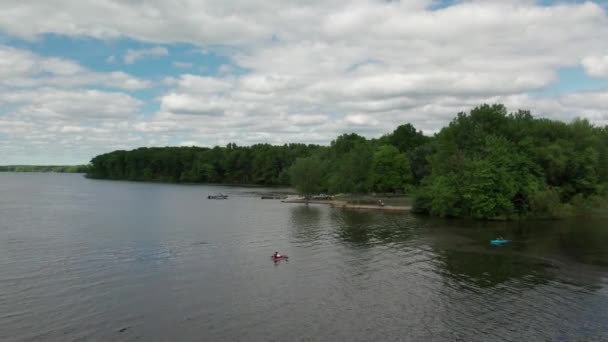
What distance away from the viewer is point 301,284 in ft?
128

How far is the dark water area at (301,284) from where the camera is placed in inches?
1144

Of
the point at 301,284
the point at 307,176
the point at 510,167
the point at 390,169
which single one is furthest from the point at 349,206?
the point at 301,284

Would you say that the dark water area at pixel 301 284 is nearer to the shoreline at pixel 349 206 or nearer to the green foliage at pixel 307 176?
the shoreline at pixel 349 206

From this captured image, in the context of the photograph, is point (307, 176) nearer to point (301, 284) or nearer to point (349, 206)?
point (349, 206)

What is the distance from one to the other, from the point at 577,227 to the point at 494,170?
1608 cm

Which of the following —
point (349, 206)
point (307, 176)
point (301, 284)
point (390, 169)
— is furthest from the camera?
point (390, 169)

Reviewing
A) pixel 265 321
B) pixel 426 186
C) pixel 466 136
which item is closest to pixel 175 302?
pixel 265 321

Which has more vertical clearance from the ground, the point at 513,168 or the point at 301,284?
the point at 513,168

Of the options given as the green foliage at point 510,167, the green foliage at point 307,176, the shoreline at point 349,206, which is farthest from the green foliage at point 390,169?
the green foliage at point 510,167

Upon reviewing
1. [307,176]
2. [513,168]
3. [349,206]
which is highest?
[513,168]

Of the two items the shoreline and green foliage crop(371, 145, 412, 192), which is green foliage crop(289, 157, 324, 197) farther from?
green foliage crop(371, 145, 412, 192)

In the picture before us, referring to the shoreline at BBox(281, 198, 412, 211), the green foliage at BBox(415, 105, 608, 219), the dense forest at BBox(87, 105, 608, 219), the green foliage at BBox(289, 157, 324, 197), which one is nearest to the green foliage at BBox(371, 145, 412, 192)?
the shoreline at BBox(281, 198, 412, 211)

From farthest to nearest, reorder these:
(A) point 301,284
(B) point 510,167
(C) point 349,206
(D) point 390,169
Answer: (D) point 390,169, (C) point 349,206, (B) point 510,167, (A) point 301,284

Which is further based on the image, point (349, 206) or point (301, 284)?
point (349, 206)
